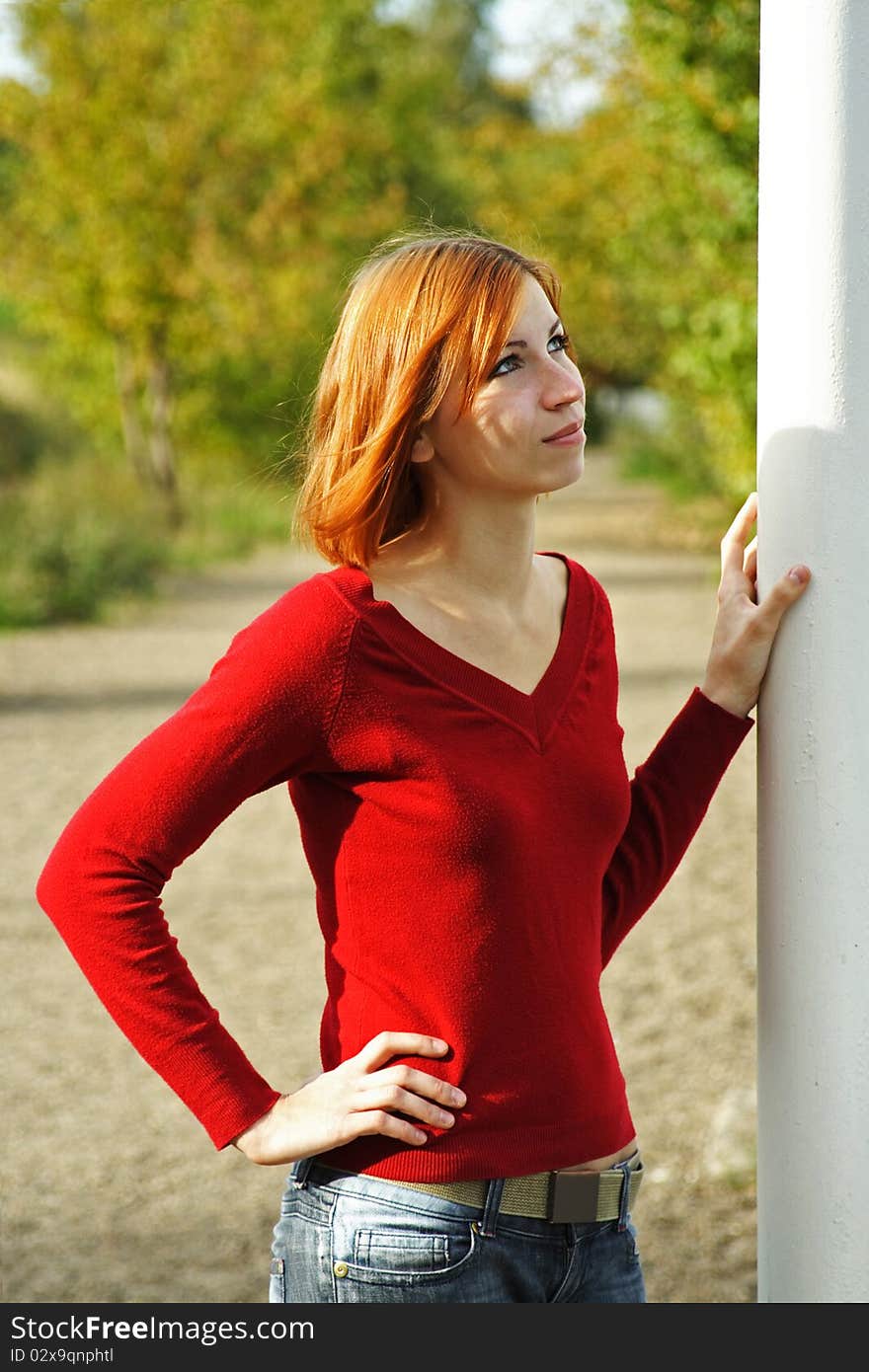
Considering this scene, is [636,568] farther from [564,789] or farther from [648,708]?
[564,789]

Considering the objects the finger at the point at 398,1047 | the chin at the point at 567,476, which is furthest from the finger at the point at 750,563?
the finger at the point at 398,1047

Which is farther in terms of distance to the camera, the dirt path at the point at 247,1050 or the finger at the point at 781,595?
the dirt path at the point at 247,1050

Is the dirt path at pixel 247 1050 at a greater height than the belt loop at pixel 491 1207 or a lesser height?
lesser

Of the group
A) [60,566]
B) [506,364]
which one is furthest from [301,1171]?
[60,566]

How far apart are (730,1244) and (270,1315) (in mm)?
2918

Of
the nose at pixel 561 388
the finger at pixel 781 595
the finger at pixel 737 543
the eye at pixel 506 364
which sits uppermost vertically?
the eye at pixel 506 364

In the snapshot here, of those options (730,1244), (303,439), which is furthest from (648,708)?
(303,439)

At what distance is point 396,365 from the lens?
6.03 feet

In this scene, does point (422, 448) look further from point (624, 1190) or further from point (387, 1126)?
point (624, 1190)

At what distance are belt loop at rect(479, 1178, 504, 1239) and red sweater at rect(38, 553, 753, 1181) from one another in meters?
0.02

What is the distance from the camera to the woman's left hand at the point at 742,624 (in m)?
1.83

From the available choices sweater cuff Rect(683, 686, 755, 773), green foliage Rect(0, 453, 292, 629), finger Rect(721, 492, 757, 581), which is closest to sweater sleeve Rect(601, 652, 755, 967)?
sweater cuff Rect(683, 686, 755, 773)

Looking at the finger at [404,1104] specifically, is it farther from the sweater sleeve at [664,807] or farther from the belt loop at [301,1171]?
the sweater sleeve at [664,807]

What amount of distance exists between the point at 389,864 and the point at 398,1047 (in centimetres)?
20
